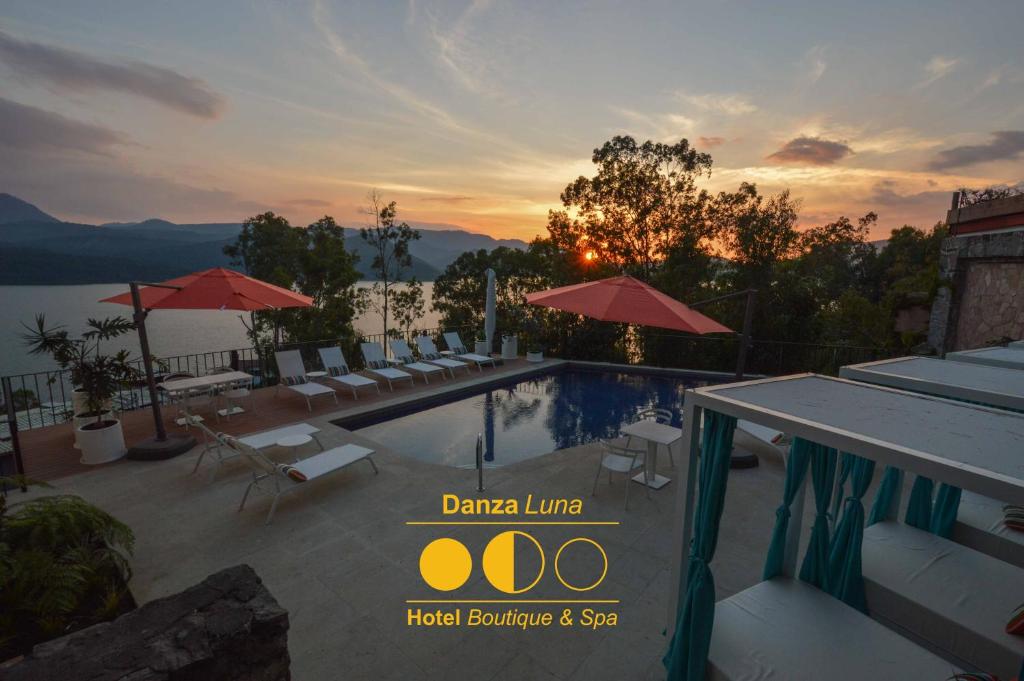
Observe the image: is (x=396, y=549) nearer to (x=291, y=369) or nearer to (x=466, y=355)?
(x=291, y=369)

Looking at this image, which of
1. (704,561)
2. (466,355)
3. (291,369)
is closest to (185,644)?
(704,561)

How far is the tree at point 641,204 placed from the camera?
14.2 metres

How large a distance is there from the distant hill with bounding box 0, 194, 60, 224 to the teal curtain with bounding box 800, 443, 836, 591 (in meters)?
117

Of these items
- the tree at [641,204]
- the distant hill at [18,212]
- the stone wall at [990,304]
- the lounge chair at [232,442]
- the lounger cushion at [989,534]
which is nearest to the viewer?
the lounger cushion at [989,534]

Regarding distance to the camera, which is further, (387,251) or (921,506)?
(387,251)

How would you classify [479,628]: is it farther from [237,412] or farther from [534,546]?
[237,412]

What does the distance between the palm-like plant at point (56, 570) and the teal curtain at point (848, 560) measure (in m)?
5.24

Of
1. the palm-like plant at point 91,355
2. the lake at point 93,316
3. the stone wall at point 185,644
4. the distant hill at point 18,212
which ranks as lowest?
the lake at point 93,316

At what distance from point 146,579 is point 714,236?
15.5 meters

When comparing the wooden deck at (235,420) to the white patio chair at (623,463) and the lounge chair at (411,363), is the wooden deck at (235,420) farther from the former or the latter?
the white patio chair at (623,463)

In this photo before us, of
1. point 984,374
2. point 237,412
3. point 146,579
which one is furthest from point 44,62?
point 984,374

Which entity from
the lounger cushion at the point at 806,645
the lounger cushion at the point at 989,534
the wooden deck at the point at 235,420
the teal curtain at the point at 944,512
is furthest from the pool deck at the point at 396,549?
the lounger cushion at the point at 989,534

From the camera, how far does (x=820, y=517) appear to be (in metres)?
2.86

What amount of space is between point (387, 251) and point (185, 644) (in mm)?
21269
